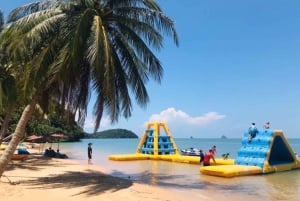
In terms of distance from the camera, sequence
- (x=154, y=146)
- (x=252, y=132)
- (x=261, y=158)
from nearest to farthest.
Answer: (x=261, y=158)
(x=252, y=132)
(x=154, y=146)

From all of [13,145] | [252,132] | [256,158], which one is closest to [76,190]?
[13,145]

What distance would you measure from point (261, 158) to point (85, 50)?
11382 mm

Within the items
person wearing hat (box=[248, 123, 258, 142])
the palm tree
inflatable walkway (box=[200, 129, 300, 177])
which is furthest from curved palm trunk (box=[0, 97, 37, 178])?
person wearing hat (box=[248, 123, 258, 142])

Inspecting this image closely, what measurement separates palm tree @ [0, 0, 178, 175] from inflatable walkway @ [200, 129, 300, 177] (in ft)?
19.9

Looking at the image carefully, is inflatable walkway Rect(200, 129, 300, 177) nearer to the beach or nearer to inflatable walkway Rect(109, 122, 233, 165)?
the beach

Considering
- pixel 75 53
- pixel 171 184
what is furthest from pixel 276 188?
pixel 75 53

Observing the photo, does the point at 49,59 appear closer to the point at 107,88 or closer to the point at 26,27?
the point at 26,27

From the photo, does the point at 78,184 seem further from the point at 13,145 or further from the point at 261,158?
the point at 261,158

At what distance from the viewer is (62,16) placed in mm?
11352

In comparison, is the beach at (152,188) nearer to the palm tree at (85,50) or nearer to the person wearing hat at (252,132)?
the palm tree at (85,50)

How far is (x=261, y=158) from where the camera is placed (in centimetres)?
1819

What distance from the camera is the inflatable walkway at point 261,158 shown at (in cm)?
1652

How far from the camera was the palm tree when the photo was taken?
10758mm

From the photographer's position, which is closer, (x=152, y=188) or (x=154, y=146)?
(x=152, y=188)
